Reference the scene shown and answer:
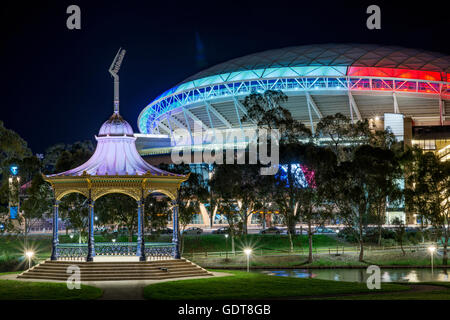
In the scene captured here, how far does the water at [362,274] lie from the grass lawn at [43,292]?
53.4 ft

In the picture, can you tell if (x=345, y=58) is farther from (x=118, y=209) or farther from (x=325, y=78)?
(x=118, y=209)

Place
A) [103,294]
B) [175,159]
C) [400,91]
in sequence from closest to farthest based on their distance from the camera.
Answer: [103,294] → [400,91] → [175,159]

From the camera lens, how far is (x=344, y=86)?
88812mm

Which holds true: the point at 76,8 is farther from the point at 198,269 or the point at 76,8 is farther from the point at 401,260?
the point at 401,260

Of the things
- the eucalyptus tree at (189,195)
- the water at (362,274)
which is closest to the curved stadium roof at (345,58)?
the eucalyptus tree at (189,195)

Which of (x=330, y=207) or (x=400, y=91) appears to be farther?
(x=400, y=91)

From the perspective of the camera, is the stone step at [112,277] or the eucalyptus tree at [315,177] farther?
the eucalyptus tree at [315,177]

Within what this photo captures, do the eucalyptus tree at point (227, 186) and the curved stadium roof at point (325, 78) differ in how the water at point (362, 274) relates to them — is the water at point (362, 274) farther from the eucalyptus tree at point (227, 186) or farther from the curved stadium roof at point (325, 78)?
the curved stadium roof at point (325, 78)

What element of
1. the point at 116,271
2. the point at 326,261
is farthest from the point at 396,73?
the point at 116,271

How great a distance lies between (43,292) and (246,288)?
9101 millimetres

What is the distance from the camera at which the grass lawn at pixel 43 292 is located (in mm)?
26172
